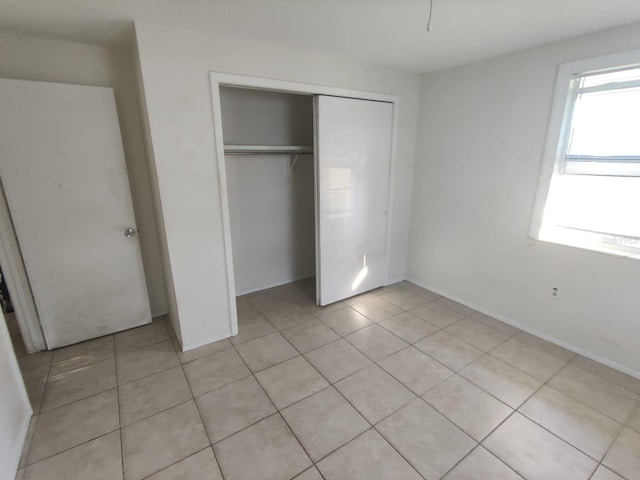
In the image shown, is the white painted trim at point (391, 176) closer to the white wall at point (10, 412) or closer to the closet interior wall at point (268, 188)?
the closet interior wall at point (268, 188)

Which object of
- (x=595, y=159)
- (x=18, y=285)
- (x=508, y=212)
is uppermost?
(x=595, y=159)

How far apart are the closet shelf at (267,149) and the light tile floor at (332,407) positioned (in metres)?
1.68

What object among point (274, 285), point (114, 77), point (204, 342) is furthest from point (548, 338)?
point (114, 77)

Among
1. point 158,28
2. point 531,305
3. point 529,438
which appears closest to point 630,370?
point 531,305

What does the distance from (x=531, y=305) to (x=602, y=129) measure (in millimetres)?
1438

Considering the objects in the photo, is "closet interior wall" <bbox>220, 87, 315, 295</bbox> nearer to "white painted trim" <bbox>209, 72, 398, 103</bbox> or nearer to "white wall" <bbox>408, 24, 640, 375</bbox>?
"white painted trim" <bbox>209, 72, 398, 103</bbox>

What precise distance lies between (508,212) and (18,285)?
401 centimetres

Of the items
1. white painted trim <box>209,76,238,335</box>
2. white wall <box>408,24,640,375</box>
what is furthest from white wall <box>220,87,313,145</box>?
white wall <box>408,24,640,375</box>

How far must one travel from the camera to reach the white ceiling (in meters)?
1.67

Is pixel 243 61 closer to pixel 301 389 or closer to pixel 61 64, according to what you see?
pixel 61 64

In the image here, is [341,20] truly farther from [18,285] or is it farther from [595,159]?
[18,285]

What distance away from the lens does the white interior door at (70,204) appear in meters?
2.14

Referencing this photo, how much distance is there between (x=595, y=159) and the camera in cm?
216

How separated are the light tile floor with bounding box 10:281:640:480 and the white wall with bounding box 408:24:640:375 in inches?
Result: 10.9
